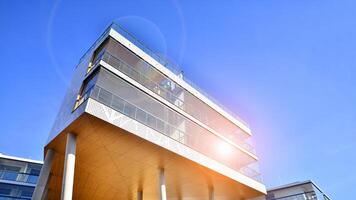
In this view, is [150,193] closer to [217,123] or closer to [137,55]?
[217,123]

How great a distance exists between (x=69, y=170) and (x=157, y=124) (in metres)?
5.15

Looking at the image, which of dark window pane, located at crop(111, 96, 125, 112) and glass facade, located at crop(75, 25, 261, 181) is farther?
glass facade, located at crop(75, 25, 261, 181)

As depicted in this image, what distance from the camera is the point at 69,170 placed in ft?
36.4

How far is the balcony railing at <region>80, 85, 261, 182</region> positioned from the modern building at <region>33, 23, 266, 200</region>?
0.19 ft

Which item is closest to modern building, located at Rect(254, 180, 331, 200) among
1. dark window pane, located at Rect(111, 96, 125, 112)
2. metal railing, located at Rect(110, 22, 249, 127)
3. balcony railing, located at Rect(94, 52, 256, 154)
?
metal railing, located at Rect(110, 22, 249, 127)

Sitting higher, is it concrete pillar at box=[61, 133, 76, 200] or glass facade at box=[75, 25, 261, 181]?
glass facade at box=[75, 25, 261, 181]

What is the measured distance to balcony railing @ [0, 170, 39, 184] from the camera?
2977cm

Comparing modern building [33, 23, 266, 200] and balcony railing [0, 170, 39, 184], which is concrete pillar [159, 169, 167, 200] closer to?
modern building [33, 23, 266, 200]

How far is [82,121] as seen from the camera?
454 inches

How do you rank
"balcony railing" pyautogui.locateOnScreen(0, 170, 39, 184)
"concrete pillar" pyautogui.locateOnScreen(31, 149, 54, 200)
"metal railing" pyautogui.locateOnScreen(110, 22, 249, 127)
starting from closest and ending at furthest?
1. "concrete pillar" pyautogui.locateOnScreen(31, 149, 54, 200)
2. "metal railing" pyautogui.locateOnScreen(110, 22, 249, 127)
3. "balcony railing" pyautogui.locateOnScreen(0, 170, 39, 184)

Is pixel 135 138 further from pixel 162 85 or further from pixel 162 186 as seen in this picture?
pixel 162 85

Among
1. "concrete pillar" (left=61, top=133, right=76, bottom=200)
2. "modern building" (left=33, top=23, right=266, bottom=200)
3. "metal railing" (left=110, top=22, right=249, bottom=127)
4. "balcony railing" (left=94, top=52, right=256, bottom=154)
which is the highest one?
"metal railing" (left=110, top=22, right=249, bottom=127)

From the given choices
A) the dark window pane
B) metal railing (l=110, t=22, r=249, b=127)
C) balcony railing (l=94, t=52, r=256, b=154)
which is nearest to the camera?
the dark window pane

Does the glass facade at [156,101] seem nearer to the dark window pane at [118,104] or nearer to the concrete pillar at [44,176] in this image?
the dark window pane at [118,104]
